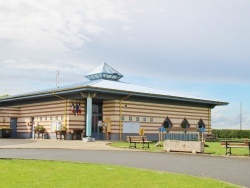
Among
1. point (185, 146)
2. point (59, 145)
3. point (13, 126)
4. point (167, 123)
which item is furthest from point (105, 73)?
point (185, 146)

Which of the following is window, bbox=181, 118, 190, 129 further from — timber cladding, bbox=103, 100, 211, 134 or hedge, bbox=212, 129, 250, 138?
hedge, bbox=212, 129, 250, 138

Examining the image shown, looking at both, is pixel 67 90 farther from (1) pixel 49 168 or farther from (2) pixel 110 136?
(1) pixel 49 168

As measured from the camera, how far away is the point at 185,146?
67.5ft

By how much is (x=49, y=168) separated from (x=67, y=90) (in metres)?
20.8

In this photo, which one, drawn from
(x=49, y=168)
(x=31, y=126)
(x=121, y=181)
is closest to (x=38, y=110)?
(x=31, y=126)

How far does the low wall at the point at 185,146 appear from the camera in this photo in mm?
19891

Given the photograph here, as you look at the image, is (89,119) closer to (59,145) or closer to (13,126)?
(59,145)

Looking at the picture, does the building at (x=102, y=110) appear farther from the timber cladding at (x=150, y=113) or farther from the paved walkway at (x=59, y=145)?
the paved walkway at (x=59, y=145)

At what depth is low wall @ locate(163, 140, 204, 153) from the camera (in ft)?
65.3

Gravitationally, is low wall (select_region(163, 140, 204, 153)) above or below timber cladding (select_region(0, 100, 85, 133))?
below

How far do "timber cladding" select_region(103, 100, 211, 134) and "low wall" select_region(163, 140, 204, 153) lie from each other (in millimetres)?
14216

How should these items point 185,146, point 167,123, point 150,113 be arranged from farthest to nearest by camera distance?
point 167,123
point 150,113
point 185,146

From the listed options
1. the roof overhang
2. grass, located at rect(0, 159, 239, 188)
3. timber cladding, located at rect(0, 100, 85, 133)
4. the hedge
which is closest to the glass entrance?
timber cladding, located at rect(0, 100, 85, 133)

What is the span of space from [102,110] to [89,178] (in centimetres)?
2589
